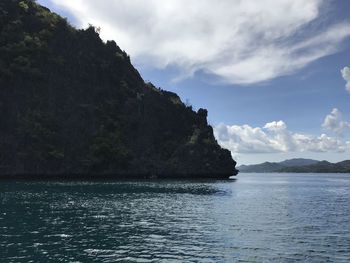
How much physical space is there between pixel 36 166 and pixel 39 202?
98780 mm

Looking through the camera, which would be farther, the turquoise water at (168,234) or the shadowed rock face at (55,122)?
the shadowed rock face at (55,122)

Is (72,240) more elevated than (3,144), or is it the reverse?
(3,144)

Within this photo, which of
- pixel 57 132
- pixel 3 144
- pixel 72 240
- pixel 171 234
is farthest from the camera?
pixel 57 132

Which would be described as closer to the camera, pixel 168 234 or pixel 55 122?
pixel 168 234

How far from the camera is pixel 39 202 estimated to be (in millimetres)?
68250

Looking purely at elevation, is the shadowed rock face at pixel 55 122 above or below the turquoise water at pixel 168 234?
above

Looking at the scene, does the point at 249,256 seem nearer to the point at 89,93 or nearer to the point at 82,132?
the point at 82,132

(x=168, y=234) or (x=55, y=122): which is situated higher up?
(x=55, y=122)

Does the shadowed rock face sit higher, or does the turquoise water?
the shadowed rock face

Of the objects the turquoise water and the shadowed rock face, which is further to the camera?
the shadowed rock face

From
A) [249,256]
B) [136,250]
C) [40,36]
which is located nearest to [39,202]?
[136,250]

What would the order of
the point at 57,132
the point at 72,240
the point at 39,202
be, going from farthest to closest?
the point at 57,132, the point at 39,202, the point at 72,240

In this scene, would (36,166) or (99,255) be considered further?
(36,166)

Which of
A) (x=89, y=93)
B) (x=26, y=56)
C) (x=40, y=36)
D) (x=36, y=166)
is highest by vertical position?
(x=40, y=36)
